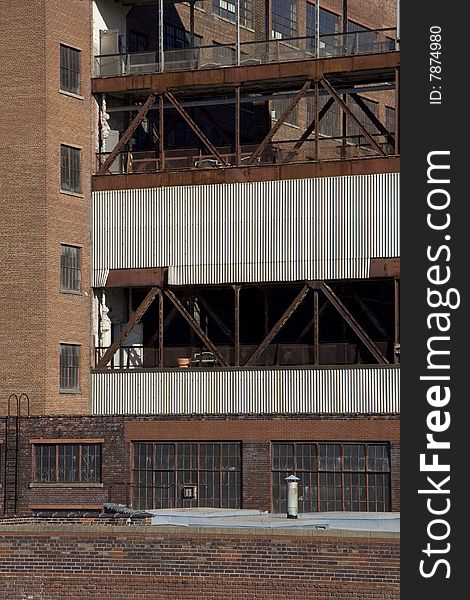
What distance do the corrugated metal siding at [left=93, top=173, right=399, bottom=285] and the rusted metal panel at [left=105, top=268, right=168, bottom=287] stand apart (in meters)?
0.26

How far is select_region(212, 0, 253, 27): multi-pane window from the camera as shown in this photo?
73.3 metres

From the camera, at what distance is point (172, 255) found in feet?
191

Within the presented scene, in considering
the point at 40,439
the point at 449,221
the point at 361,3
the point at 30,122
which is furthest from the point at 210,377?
the point at 361,3

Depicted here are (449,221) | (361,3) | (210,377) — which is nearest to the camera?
(449,221)

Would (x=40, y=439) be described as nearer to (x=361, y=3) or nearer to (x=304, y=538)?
(x=304, y=538)

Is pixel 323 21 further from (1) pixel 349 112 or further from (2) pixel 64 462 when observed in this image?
(2) pixel 64 462

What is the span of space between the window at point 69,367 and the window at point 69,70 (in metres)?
9.48

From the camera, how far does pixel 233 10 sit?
74.5 metres

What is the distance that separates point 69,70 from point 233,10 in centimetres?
1707

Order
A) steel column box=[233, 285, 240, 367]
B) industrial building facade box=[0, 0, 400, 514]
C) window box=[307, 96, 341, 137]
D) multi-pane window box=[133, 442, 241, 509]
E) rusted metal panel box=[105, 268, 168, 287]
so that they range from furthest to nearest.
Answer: window box=[307, 96, 341, 137] < rusted metal panel box=[105, 268, 168, 287] < steel column box=[233, 285, 240, 367] < industrial building facade box=[0, 0, 400, 514] < multi-pane window box=[133, 442, 241, 509]

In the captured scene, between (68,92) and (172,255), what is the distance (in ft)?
23.6

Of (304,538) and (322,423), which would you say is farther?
(322,423)

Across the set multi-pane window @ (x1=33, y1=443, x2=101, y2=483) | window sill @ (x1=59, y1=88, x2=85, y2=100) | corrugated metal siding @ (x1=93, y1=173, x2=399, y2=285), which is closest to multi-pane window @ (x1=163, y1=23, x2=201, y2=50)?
window sill @ (x1=59, y1=88, x2=85, y2=100)

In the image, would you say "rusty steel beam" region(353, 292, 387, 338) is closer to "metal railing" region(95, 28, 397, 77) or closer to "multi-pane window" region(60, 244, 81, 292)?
"metal railing" region(95, 28, 397, 77)
